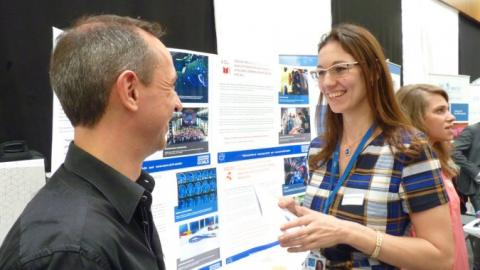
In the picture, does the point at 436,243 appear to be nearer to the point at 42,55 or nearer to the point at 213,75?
the point at 213,75

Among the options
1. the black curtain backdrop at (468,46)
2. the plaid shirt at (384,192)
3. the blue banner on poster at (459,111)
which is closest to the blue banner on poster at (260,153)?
the plaid shirt at (384,192)

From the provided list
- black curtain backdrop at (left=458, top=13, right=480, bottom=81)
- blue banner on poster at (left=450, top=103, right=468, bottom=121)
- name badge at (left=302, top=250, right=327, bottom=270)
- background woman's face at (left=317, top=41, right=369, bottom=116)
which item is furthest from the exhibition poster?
black curtain backdrop at (left=458, top=13, right=480, bottom=81)

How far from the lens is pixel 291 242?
1.25 m

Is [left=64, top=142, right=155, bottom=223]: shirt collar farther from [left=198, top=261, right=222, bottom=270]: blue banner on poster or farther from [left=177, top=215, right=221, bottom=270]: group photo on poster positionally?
[left=198, top=261, right=222, bottom=270]: blue banner on poster

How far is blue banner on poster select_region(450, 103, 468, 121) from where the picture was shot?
5.97 m

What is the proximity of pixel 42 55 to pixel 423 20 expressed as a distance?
5.41 meters

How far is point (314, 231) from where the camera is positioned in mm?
1203

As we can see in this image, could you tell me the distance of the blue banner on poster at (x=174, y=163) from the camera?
1.93 m

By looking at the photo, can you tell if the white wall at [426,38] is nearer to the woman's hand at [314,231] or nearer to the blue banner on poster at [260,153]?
the blue banner on poster at [260,153]

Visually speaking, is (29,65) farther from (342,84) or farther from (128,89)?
(342,84)

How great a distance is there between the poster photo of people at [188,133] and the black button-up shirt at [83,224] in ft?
3.66

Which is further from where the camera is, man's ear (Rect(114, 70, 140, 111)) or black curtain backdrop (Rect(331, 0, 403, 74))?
black curtain backdrop (Rect(331, 0, 403, 74))

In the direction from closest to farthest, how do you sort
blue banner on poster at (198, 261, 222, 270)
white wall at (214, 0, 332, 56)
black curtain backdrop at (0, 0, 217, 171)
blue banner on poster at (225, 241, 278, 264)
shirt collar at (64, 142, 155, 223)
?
shirt collar at (64, 142, 155, 223)
black curtain backdrop at (0, 0, 217, 171)
blue banner on poster at (198, 261, 222, 270)
blue banner on poster at (225, 241, 278, 264)
white wall at (214, 0, 332, 56)

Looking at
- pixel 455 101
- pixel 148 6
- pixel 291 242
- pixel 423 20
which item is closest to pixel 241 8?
pixel 148 6
